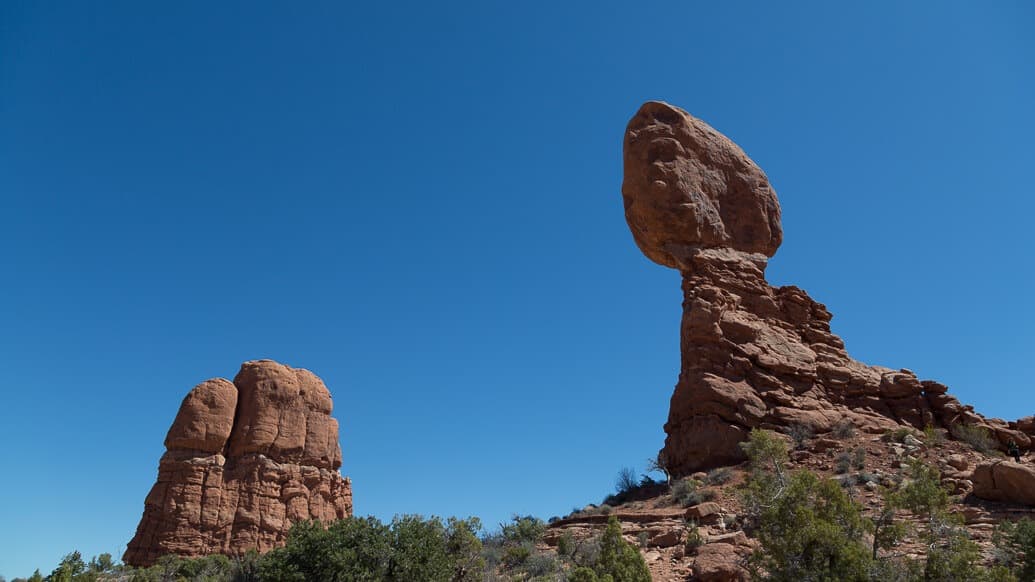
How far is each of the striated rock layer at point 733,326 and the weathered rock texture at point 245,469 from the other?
1636 centimetres

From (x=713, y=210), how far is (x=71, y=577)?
29665 millimetres

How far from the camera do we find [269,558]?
1662 centimetres

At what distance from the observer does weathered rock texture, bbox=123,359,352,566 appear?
27.3 m

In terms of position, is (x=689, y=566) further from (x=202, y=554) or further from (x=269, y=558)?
(x=202, y=554)

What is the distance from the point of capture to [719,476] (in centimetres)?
2428

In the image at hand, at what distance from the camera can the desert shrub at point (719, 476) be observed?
2386 cm

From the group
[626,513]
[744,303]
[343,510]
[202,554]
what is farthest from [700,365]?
[202,554]

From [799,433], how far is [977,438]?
706 centimetres

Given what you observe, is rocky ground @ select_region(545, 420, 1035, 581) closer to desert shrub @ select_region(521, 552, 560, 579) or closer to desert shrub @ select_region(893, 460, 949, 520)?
desert shrub @ select_region(893, 460, 949, 520)

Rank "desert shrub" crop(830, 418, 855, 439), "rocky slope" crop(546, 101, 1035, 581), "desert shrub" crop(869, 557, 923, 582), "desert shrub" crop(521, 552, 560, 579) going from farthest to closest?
"desert shrub" crop(830, 418, 855, 439)
"rocky slope" crop(546, 101, 1035, 581)
"desert shrub" crop(521, 552, 560, 579)
"desert shrub" crop(869, 557, 923, 582)

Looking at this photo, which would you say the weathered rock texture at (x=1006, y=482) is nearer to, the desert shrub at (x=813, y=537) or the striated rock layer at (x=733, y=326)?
the striated rock layer at (x=733, y=326)

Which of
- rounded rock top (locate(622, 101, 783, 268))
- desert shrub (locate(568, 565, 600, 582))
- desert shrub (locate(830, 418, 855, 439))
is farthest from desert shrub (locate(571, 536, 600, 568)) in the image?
rounded rock top (locate(622, 101, 783, 268))

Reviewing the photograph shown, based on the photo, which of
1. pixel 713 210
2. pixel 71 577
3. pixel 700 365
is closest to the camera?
pixel 71 577

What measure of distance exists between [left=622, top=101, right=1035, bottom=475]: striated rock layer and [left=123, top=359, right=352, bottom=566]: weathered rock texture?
16.4m
